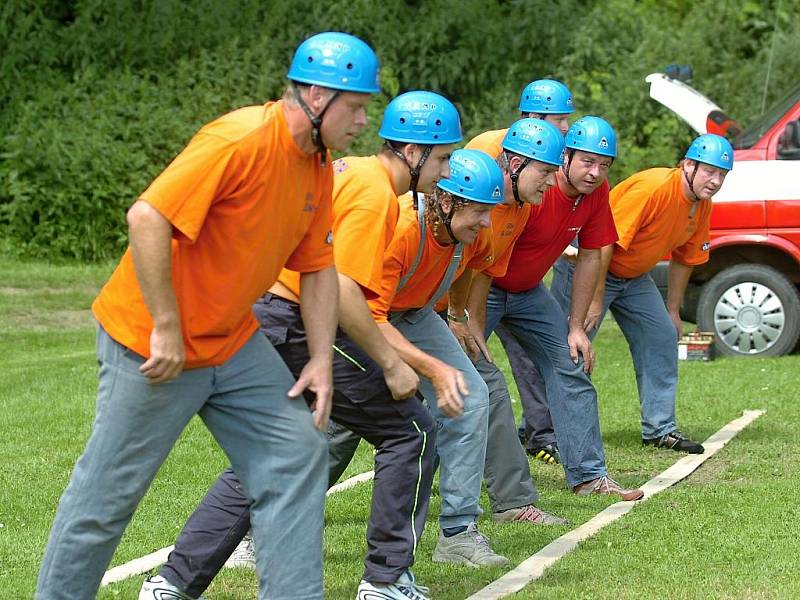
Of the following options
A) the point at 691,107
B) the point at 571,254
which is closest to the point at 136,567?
the point at 571,254

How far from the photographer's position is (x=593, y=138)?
25.5 feet

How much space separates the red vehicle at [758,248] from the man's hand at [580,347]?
497 cm

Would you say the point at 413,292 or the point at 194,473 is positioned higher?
the point at 413,292

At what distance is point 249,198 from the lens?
14.7 ft

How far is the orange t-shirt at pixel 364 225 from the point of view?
5297 millimetres

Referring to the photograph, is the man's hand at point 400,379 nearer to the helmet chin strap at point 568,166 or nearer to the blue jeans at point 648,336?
the helmet chin strap at point 568,166

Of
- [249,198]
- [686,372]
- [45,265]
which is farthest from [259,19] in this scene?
[249,198]

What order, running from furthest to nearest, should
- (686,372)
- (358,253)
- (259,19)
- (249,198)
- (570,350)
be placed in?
(259,19)
(686,372)
(570,350)
(358,253)
(249,198)

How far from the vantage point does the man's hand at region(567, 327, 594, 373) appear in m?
8.07

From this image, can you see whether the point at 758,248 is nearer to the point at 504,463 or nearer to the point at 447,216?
the point at 504,463

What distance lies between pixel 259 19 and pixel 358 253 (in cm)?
1665

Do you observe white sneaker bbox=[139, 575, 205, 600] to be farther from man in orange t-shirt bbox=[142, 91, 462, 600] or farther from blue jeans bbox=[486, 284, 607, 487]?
blue jeans bbox=[486, 284, 607, 487]

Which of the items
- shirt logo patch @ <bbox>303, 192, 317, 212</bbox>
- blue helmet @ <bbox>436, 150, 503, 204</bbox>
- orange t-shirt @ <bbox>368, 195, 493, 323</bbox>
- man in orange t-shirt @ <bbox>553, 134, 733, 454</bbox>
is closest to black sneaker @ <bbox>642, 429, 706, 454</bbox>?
man in orange t-shirt @ <bbox>553, 134, 733, 454</bbox>

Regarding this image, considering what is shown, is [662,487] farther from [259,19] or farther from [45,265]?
[259,19]
